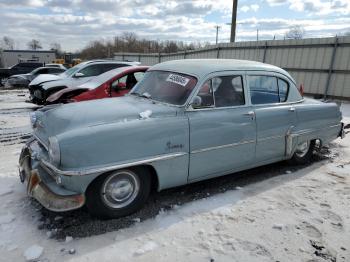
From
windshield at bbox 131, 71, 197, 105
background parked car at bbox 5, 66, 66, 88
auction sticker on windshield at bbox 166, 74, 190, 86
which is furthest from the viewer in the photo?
background parked car at bbox 5, 66, 66, 88

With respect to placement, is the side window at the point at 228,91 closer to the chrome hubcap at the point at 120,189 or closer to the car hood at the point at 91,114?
the car hood at the point at 91,114

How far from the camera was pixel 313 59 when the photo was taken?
12.8 metres

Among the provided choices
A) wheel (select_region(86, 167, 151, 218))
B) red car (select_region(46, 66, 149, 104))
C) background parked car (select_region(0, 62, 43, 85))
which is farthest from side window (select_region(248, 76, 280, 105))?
background parked car (select_region(0, 62, 43, 85))

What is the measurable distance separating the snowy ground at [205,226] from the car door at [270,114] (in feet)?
1.63

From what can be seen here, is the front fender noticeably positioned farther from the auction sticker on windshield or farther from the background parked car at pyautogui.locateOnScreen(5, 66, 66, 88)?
the background parked car at pyautogui.locateOnScreen(5, 66, 66, 88)

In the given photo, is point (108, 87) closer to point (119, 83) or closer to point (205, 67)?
point (119, 83)

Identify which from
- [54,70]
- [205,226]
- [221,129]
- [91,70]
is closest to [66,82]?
[91,70]

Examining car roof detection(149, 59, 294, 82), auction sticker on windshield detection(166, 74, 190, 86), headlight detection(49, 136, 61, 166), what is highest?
car roof detection(149, 59, 294, 82)

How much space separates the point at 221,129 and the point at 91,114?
1605mm

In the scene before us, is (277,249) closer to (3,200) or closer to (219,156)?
(219,156)

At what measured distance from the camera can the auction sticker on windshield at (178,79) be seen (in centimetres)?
412

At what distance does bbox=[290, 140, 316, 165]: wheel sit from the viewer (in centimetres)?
540

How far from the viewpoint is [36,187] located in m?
3.34

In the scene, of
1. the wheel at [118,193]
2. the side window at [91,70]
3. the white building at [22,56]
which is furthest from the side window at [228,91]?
the white building at [22,56]
